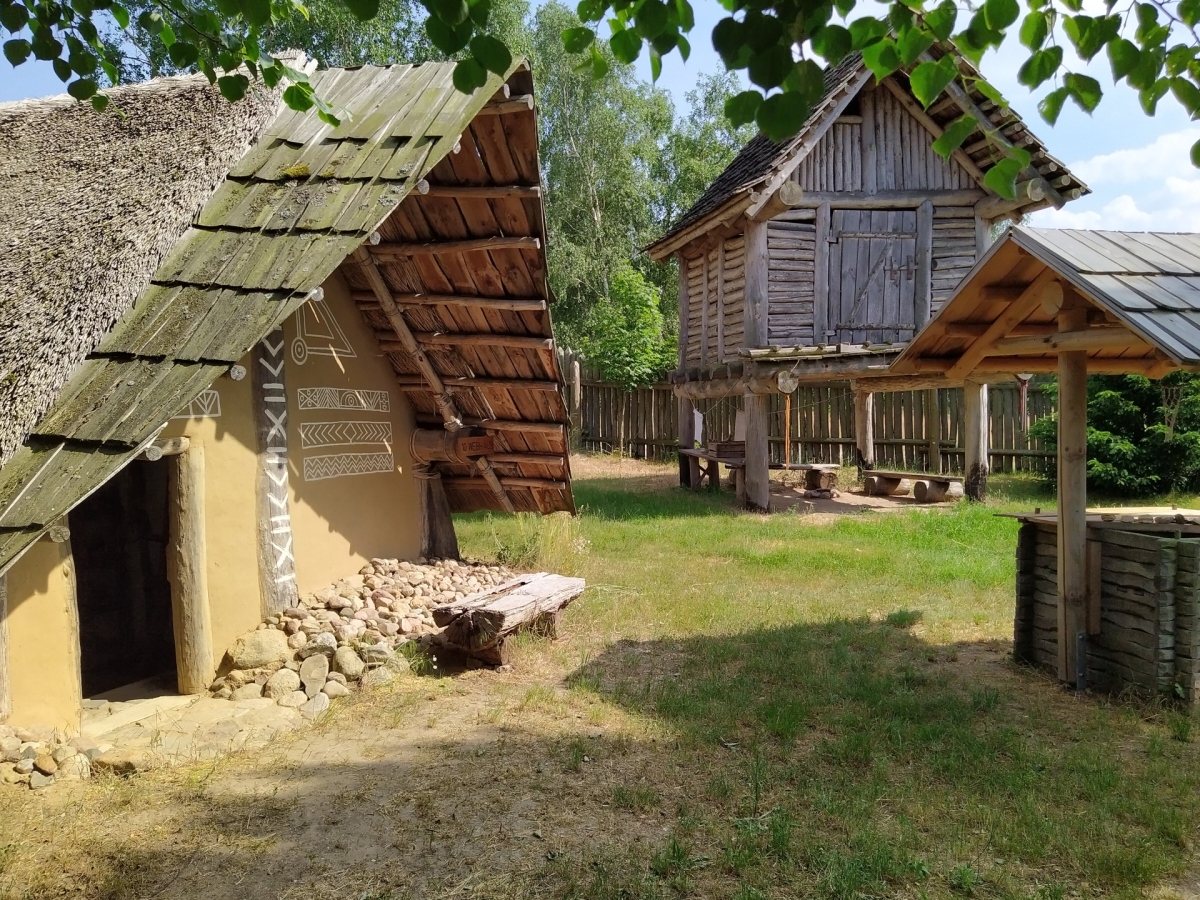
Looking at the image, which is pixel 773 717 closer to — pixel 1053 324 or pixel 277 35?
pixel 1053 324

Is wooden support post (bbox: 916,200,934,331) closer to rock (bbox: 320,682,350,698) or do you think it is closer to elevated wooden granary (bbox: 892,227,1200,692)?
elevated wooden granary (bbox: 892,227,1200,692)

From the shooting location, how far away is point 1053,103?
256 cm

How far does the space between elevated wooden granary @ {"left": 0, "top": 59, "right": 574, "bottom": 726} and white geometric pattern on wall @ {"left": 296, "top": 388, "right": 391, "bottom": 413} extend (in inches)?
1.1

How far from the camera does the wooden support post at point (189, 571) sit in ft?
19.2

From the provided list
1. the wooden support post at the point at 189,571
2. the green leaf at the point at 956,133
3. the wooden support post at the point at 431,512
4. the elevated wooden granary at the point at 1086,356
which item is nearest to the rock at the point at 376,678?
the wooden support post at the point at 189,571

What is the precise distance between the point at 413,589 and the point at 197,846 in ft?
11.7

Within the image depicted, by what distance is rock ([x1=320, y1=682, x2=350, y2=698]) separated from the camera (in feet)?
19.6

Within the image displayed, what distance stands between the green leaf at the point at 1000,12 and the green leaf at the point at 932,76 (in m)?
0.13

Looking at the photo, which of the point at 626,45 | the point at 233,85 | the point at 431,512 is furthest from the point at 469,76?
the point at 431,512

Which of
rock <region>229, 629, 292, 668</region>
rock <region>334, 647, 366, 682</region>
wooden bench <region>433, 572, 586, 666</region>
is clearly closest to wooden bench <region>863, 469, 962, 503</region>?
wooden bench <region>433, 572, 586, 666</region>

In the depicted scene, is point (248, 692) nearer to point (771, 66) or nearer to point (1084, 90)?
point (771, 66)

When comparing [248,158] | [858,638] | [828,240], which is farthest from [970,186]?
[248,158]

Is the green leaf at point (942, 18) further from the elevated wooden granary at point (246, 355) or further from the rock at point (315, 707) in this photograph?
the rock at point (315, 707)

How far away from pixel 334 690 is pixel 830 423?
598 inches
